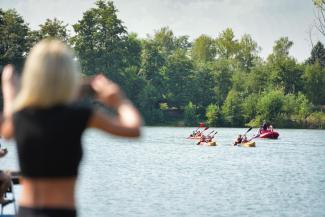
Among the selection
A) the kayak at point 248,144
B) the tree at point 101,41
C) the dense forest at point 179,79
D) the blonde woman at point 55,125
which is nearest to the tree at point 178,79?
the dense forest at point 179,79

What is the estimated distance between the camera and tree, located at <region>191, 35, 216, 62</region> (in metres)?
133

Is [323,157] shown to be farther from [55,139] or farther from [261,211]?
[55,139]

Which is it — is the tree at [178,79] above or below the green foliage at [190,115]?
above

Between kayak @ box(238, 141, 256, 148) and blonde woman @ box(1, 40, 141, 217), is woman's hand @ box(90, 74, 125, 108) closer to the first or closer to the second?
blonde woman @ box(1, 40, 141, 217)

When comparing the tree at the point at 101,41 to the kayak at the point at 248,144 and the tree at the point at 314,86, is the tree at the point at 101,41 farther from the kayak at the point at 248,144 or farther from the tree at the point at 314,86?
the kayak at the point at 248,144

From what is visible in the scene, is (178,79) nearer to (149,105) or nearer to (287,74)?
(149,105)

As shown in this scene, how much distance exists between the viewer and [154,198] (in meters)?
23.0

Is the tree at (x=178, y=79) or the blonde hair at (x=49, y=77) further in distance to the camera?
the tree at (x=178, y=79)

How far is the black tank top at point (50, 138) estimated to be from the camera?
3.57 m

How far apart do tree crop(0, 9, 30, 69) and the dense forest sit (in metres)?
0.10

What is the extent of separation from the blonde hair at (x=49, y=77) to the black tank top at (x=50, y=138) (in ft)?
0.21

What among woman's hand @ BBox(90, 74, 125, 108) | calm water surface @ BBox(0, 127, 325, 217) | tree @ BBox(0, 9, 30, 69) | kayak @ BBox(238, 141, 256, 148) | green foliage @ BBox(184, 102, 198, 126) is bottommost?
calm water surface @ BBox(0, 127, 325, 217)

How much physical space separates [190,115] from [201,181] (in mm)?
66232

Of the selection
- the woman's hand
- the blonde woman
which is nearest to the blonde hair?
the blonde woman
